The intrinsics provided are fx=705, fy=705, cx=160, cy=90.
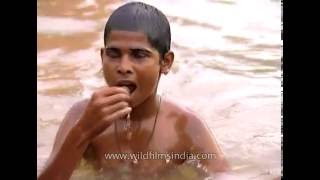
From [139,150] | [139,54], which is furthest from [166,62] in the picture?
[139,150]

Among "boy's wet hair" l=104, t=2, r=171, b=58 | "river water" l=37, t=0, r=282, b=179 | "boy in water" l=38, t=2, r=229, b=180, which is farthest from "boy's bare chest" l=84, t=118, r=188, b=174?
"boy's wet hair" l=104, t=2, r=171, b=58

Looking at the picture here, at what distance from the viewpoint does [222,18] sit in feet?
6.40

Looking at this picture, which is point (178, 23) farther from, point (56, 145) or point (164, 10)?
point (56, 145)

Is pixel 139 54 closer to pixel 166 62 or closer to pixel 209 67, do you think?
pixel 166 62

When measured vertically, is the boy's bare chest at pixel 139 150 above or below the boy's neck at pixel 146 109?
below

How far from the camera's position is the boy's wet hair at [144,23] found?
181 centimetres

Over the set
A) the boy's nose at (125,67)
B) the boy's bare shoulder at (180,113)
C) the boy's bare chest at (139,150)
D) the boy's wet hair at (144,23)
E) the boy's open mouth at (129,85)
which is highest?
the boy's wet hair at (144,23)

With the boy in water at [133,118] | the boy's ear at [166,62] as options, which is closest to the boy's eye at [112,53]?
the boy in water at [133,118]

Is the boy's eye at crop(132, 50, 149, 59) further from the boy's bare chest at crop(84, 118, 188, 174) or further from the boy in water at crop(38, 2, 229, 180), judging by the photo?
the boy's bare chest at crop(84, 118, 188, 174)

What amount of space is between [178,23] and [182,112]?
0.79 ft

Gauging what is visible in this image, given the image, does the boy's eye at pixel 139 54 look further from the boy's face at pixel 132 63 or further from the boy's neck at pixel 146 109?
the boy's neck at pixel 146 109

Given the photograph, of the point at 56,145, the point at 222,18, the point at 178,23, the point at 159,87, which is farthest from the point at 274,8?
A: the point at 56,145

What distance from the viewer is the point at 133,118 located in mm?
1861

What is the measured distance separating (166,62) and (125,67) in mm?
135
